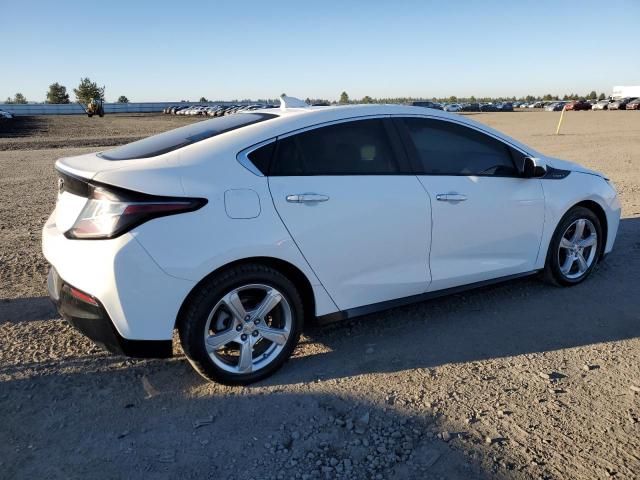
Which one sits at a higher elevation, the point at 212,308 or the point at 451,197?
the point at 451,197

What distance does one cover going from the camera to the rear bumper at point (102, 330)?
297 cm

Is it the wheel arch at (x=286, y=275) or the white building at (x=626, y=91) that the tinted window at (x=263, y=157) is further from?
the white building at (x=626, y=91)

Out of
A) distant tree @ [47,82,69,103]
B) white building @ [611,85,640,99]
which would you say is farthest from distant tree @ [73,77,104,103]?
white building @ [611,85,640,99]

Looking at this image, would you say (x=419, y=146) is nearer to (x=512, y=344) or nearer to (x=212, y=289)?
(x=512, y=344)

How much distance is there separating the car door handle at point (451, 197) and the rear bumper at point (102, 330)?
2071mm

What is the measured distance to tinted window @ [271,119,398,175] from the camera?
337cm

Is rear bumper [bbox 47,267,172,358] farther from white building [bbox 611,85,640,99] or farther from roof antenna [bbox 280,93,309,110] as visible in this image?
white building [bbox 611,85,640,99]

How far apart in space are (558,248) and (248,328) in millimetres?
2903

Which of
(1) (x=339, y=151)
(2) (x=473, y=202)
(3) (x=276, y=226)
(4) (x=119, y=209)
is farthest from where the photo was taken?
(2) (x=473, y=202)

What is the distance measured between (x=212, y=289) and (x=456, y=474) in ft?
5.23

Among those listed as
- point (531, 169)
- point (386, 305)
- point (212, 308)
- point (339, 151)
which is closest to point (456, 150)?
point (531, 169)

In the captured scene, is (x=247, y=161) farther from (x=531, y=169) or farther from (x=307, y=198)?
(x=531, y=169)

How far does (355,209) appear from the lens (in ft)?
11.3

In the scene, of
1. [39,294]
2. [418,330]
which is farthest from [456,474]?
[39,294]
